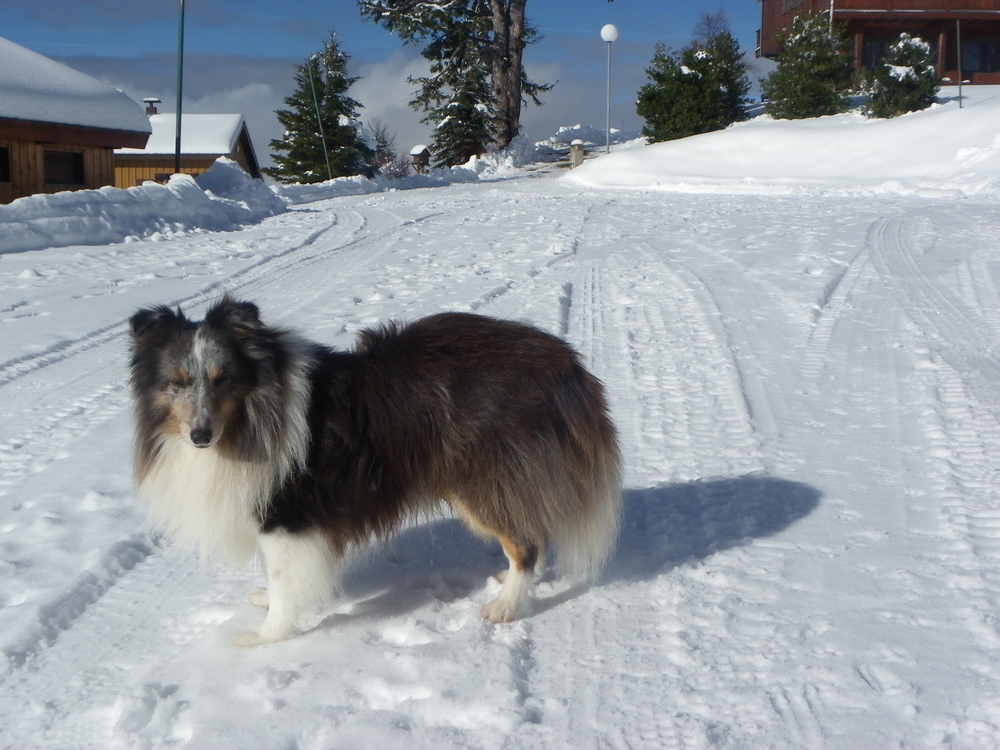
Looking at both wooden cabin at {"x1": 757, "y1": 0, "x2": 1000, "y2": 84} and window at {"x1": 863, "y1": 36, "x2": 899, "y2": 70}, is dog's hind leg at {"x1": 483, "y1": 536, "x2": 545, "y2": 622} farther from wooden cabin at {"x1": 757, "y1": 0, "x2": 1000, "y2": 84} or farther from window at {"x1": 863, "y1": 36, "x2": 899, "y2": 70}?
window at {"x1": 863, "y1": 36, "x2": 899, "y2": 70}

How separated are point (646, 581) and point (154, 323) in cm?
236

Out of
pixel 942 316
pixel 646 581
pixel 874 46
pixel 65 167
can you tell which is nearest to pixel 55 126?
pixel 65 167

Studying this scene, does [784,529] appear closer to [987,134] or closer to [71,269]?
[71,269]

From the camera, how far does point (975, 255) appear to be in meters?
11.2

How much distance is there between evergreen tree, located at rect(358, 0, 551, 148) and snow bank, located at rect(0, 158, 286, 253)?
20.7m

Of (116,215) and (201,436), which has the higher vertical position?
(116,215)

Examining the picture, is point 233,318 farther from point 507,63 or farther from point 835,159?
point 507,63

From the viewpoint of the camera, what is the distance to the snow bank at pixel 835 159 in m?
20.1

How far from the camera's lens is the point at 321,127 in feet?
145

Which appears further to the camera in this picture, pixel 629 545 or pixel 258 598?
pixel 629 545

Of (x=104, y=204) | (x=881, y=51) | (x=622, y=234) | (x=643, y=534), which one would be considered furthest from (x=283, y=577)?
(x=881, y=51)

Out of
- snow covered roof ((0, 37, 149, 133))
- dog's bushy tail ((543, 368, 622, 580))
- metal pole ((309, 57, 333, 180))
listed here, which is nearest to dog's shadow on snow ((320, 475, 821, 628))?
dog's bushy tail ((543, 368, 622, 580))

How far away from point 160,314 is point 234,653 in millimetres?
1347

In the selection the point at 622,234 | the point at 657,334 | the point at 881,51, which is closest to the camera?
the point at 657,334
